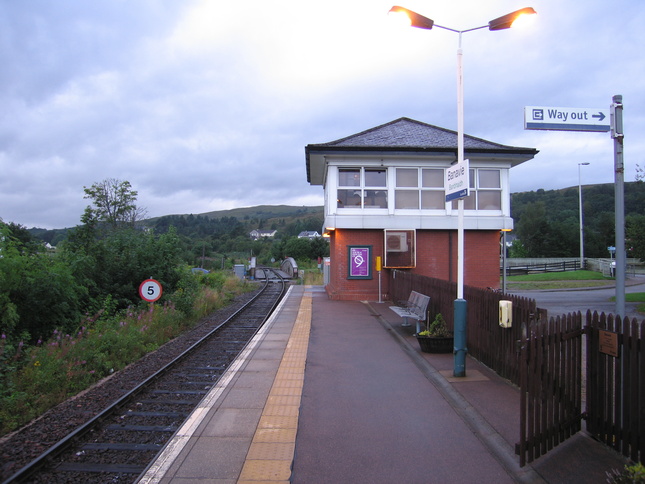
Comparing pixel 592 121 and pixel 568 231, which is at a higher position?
pixel 568 231

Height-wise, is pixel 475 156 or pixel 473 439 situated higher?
pixel 475 156

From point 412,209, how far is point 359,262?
288 centimetres

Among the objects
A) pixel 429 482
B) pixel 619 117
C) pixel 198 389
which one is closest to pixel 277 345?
pixel 198 389

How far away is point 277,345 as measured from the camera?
32.0 feet

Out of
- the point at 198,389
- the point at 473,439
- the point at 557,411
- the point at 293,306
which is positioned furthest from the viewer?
the point at 293,306

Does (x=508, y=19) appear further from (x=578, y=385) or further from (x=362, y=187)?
(x=362, y=187)

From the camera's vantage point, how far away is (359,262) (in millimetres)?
17438

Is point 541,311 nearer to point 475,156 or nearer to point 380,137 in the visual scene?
point 475,156

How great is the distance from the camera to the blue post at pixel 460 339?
684cm

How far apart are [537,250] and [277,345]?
2838 inches

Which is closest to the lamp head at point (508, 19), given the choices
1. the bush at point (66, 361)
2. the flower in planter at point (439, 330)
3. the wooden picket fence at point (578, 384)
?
the wooden picket fence at point (578, 384)

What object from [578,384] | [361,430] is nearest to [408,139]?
[578,384]

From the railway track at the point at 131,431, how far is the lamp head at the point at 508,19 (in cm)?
689

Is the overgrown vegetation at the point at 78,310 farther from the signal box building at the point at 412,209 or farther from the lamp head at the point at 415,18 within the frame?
the lamp head at the point at 415,18
